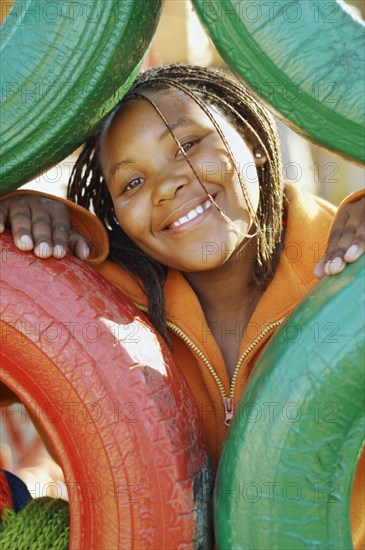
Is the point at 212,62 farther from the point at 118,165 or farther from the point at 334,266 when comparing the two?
the point at 334,266

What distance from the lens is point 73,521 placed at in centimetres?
101

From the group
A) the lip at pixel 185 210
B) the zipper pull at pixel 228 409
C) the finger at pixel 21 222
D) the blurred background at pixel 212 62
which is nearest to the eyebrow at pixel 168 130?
the lip at pixel 185 210

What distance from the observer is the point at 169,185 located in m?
1.30

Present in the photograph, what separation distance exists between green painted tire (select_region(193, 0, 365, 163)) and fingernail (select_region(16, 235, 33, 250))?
371 mm

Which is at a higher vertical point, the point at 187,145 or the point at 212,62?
the point at 212,62

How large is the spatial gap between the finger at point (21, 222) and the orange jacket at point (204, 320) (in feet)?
0.45

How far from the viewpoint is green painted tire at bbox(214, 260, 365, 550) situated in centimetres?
89

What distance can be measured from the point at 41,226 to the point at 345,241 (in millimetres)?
427

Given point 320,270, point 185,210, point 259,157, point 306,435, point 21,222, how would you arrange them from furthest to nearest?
point 259,157 < point 185,210 < point 21,222 < point 320,270 < point 306,435

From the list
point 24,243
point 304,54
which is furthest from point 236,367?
point 304,54

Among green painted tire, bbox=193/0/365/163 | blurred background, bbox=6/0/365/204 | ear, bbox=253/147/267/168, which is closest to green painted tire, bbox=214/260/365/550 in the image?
green painted tire, bbox=193/0/365/163

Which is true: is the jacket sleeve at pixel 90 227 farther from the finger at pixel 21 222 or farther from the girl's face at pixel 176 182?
the girl's face at pixel 176 182

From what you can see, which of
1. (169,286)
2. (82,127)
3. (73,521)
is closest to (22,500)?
(73,521)

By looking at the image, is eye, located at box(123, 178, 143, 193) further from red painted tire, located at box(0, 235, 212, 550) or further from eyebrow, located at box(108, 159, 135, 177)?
red painted tire, located at box(0, 235, 212, 550)
